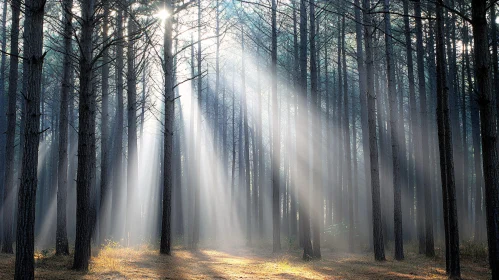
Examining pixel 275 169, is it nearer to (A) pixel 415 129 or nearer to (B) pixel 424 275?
(A) pixel 415 129

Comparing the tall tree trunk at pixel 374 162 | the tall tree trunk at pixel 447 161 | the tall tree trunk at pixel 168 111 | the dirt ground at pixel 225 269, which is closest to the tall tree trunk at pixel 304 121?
the dirt ground at pixel 225 269

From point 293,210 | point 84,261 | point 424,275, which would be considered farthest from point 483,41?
point 293,210

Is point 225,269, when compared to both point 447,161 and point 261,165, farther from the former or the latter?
point 261,165

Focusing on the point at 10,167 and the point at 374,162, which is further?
the point at 10,167

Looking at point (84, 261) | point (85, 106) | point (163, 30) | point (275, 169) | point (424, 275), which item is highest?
point (163, 30)

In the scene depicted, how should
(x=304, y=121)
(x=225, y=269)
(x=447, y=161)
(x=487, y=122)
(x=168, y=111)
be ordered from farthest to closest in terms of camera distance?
1. (x=304, y=121)
2. (x=168, y=111)
3. (x=225, y=269)
4. (x=447, y=161)
5. (x=487, y=122)

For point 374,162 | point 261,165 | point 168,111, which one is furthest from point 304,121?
point 261,165

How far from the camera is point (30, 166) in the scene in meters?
6.30

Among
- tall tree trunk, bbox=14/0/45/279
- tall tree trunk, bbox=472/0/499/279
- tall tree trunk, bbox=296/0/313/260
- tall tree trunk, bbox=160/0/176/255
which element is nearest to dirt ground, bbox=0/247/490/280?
tall tree trunk, bbox=296/0/313/260

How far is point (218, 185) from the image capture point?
1467 inches

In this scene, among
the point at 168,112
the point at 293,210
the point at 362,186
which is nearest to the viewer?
the point at 168,112

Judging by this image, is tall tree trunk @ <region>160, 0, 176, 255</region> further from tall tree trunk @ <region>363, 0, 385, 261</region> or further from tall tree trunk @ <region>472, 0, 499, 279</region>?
tall tree trunk @ <region>472, 0, 499, 279</region>

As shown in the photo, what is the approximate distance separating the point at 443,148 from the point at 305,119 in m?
5.28

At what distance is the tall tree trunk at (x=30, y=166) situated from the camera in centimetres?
623
